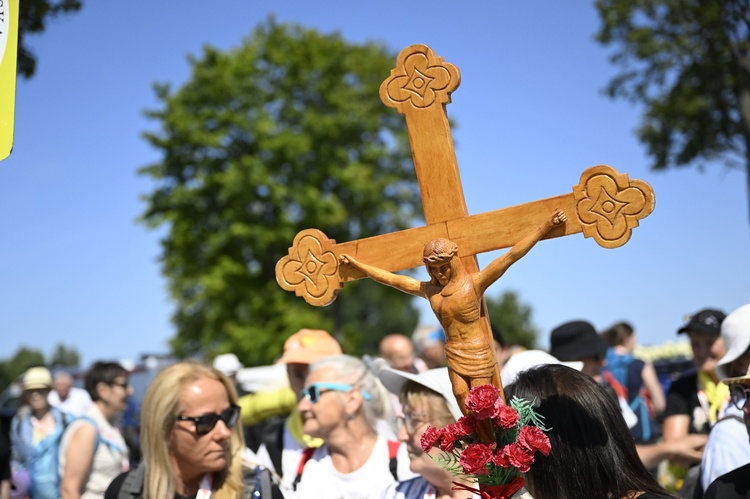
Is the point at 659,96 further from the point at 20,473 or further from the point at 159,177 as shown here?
the point at 159,177

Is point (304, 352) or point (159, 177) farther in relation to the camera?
point (159, 177)

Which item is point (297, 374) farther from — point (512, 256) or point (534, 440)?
point (534, 440)

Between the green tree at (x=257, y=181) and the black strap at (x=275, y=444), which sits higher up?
the green tree at (x=257, y=181)

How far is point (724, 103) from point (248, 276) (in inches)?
652

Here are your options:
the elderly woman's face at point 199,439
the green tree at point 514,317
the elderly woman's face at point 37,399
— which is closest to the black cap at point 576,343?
the elderly woman's face at point 199,439

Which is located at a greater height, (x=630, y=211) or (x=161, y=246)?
(x=161, y=246)

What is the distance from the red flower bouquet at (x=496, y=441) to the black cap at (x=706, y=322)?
320 cm

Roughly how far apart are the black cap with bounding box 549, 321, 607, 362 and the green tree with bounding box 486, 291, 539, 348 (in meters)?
52.9

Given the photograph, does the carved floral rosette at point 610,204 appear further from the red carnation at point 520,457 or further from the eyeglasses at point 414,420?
A: the eyeglasses at point 414,420

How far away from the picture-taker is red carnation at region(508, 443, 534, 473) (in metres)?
2.19

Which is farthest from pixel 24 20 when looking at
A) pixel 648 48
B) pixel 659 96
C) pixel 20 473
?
pixel 659 96

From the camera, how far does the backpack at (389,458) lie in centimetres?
444

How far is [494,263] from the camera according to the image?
97.7 inches

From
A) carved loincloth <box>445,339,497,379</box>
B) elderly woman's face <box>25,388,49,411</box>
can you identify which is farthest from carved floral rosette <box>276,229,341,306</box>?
elderly woman's face <box>25,388,49,411</box>
